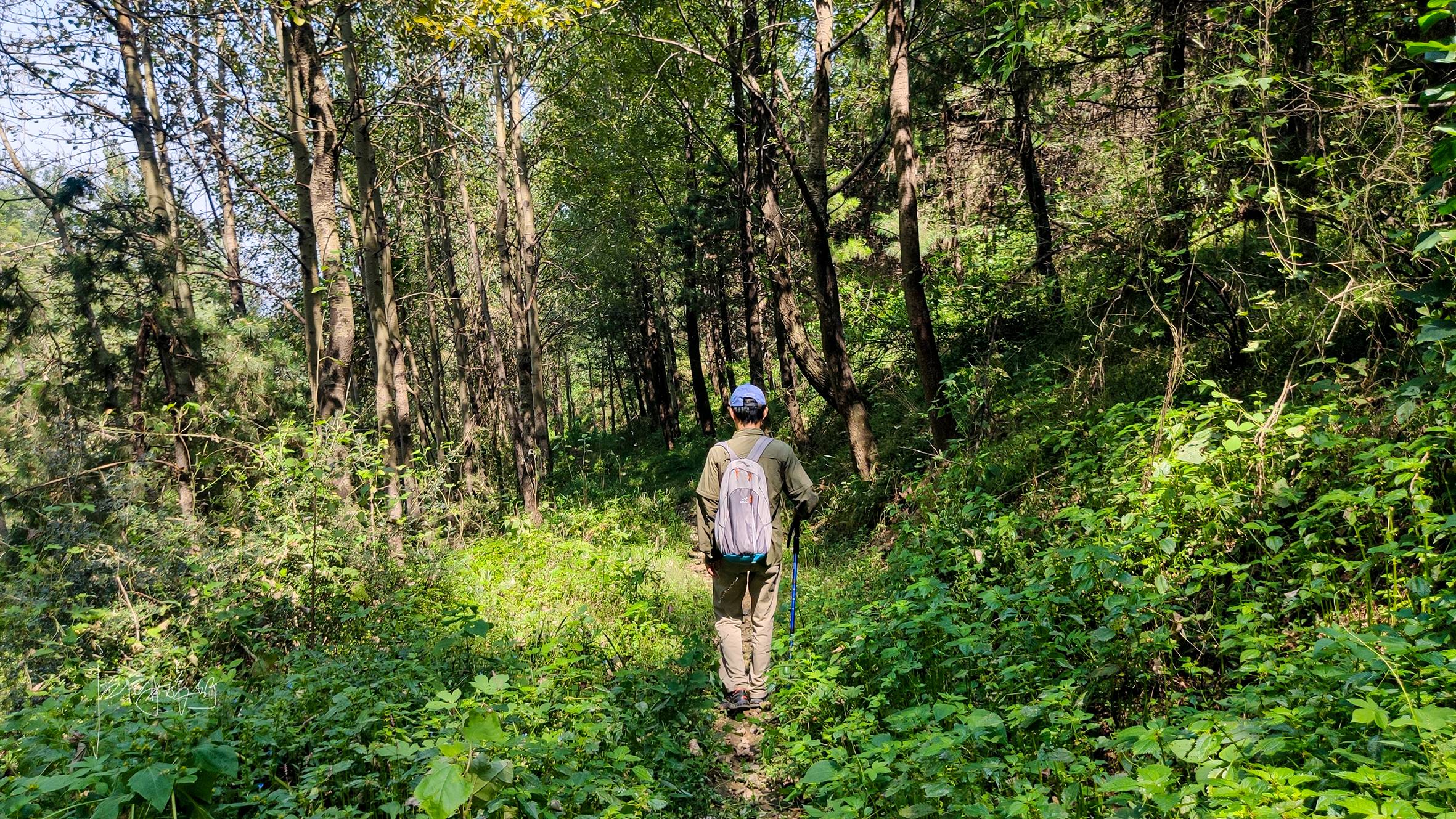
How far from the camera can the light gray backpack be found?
5254 millimetres

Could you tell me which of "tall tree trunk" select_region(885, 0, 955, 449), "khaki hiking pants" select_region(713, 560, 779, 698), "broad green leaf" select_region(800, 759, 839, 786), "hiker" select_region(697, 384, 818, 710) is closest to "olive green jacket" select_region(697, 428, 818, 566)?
"hiker" select_region(697, 384, 818, 710)

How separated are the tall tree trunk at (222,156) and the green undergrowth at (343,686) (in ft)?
18.7

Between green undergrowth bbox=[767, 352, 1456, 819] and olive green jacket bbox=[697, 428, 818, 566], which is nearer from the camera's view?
green undergrowth bbox=[767, 352, 1456, 819]

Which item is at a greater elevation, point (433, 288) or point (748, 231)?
point (433, 288)

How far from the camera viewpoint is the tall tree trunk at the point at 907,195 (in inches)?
335

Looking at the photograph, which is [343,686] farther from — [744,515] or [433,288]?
[433,288]

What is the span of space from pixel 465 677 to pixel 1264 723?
14.6ft

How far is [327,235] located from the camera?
8266 millimetres

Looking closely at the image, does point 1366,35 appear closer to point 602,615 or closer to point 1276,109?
point 1276,109

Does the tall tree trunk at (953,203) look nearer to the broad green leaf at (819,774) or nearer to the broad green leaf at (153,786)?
the broad green leaf at (819,774)

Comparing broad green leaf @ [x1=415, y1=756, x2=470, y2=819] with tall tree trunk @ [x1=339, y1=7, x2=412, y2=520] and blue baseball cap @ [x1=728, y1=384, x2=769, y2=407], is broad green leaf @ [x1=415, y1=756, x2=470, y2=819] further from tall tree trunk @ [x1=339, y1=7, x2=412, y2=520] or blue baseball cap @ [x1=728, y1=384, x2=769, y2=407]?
tall tree trunk @ [x1=339, y1=7, x2=412, y2=520]

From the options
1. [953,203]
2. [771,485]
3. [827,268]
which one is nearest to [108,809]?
[771,485]

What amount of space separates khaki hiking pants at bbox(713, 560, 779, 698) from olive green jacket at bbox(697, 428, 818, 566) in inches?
7.3

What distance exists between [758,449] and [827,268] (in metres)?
5.60
